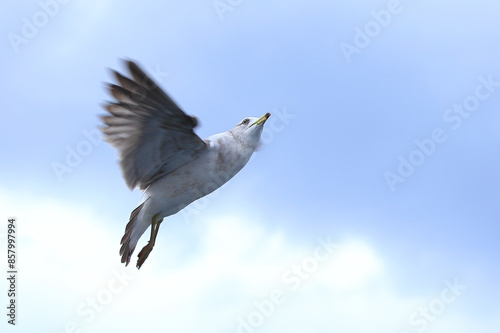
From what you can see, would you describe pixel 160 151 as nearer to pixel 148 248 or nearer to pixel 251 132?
pixel 251 132

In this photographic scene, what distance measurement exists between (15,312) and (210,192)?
4.66 meters

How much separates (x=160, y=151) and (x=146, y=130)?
44cm

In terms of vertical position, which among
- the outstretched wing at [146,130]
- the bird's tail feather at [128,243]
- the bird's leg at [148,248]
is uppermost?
the outstretched wing at [146,130]

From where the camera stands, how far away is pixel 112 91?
8.27m

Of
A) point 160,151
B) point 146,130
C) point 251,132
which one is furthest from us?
point 251,132

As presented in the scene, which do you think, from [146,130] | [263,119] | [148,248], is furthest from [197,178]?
[148,248]

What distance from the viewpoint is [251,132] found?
32.0 ft

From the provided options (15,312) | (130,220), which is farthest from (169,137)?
(15,312)

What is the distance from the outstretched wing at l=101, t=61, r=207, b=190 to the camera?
27.2ft

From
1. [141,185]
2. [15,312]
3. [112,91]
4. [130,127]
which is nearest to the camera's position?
[112,91]

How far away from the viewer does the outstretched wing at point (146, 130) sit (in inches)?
327

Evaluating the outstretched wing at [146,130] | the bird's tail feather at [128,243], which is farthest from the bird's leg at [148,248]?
the outstretched wing at [146,130]

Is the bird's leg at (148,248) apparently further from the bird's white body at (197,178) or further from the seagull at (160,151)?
the bird's white body at (197,178)

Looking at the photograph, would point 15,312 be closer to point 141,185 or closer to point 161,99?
point 141,185
